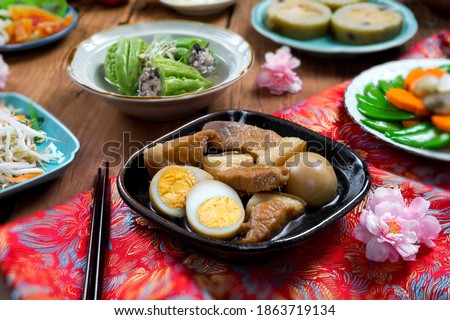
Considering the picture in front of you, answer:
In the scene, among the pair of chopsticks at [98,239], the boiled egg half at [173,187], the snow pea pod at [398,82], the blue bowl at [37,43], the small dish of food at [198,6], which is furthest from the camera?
the small dish of food at [198,6]

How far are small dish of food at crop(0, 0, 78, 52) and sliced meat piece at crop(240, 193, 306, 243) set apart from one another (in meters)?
1.69

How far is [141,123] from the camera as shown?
1864mm

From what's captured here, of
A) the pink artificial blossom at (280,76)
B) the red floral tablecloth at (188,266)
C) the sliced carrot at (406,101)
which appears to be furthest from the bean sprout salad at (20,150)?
the sliced carrot at (406,101)

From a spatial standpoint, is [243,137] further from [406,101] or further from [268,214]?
[406,101]

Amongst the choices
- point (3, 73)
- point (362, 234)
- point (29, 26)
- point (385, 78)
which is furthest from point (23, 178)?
point (385, 78)

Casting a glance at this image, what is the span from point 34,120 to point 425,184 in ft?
4.48

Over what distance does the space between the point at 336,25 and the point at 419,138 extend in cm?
91

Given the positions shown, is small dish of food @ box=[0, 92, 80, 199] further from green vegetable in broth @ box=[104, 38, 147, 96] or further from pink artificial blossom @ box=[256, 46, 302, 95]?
pink artificial blossom @ box=[256, 46, 302, 95]

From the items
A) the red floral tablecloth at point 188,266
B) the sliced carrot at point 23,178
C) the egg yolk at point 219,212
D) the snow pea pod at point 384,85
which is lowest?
the red floral tablecloth at point 188,266

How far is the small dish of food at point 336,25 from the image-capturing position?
2219mm

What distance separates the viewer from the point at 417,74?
1.79 metres

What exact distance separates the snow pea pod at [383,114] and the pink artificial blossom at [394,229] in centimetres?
49

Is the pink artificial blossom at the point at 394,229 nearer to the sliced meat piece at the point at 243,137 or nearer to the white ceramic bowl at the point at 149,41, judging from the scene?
the sliced meat piece at the point at 243,137

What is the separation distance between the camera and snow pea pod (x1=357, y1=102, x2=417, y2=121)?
1.66 meters
